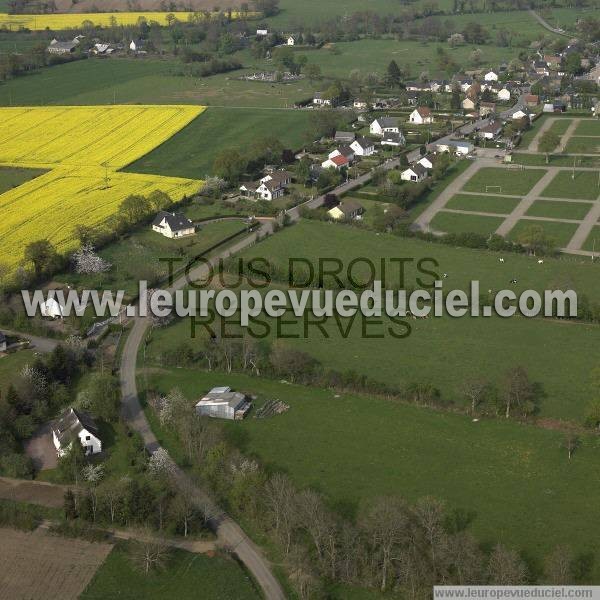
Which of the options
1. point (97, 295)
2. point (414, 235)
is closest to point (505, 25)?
point (414, 235)

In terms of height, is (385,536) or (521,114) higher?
(521,114)

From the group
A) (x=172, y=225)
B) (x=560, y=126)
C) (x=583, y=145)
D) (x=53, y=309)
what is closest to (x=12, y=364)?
(x=53, y=309)

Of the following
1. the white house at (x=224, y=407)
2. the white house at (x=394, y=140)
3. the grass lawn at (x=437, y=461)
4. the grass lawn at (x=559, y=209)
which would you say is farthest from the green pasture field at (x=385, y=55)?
the white house at (x=224, y=407)

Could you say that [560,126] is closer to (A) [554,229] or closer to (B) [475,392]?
(A) [554,229]

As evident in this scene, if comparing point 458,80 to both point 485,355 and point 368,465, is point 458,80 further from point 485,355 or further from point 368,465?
point 368,465

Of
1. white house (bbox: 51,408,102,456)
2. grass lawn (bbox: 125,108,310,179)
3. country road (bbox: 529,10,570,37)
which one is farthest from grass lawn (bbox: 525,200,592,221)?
country road (bbox: 529,10,570,37)

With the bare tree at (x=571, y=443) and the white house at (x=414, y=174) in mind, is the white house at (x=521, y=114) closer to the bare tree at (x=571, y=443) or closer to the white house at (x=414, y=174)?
the white house at (x=414, y=174)

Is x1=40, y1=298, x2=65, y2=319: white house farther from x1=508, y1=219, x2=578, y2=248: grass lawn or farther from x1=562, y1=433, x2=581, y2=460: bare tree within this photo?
x1=508, y1=219, x2=578, y2=248: grass lawn
